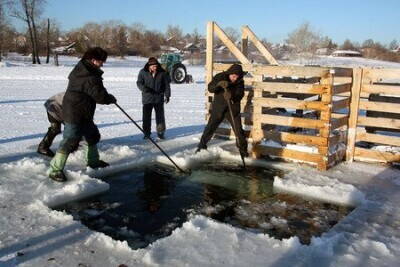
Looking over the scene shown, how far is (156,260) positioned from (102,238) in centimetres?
69

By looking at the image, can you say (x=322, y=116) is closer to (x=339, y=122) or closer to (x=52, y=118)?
(x=339, y=122)

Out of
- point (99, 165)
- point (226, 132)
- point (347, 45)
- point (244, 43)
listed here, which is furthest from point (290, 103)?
point (347, 45)

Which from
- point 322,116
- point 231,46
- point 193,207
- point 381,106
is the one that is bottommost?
point 193,207

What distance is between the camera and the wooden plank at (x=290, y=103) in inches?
265

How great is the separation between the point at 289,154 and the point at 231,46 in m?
2.40

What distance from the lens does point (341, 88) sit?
273 inches

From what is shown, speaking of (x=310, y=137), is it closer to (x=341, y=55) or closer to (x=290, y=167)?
(x=290, y=167)

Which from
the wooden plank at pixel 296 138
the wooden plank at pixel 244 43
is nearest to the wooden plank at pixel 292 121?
the wooden plank at pixel 296 138

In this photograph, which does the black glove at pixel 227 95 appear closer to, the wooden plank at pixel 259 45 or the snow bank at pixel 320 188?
the snow bank at pixel 320 188

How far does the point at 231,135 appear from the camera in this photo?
879 centimetres

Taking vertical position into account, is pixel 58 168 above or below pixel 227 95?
below

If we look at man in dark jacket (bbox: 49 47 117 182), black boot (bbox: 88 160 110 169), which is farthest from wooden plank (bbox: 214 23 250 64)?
black boot (bbox: 88 160 110 169)

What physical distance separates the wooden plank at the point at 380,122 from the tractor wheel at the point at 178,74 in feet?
54.5

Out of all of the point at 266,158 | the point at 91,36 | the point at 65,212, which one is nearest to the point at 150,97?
the point at 266,158
